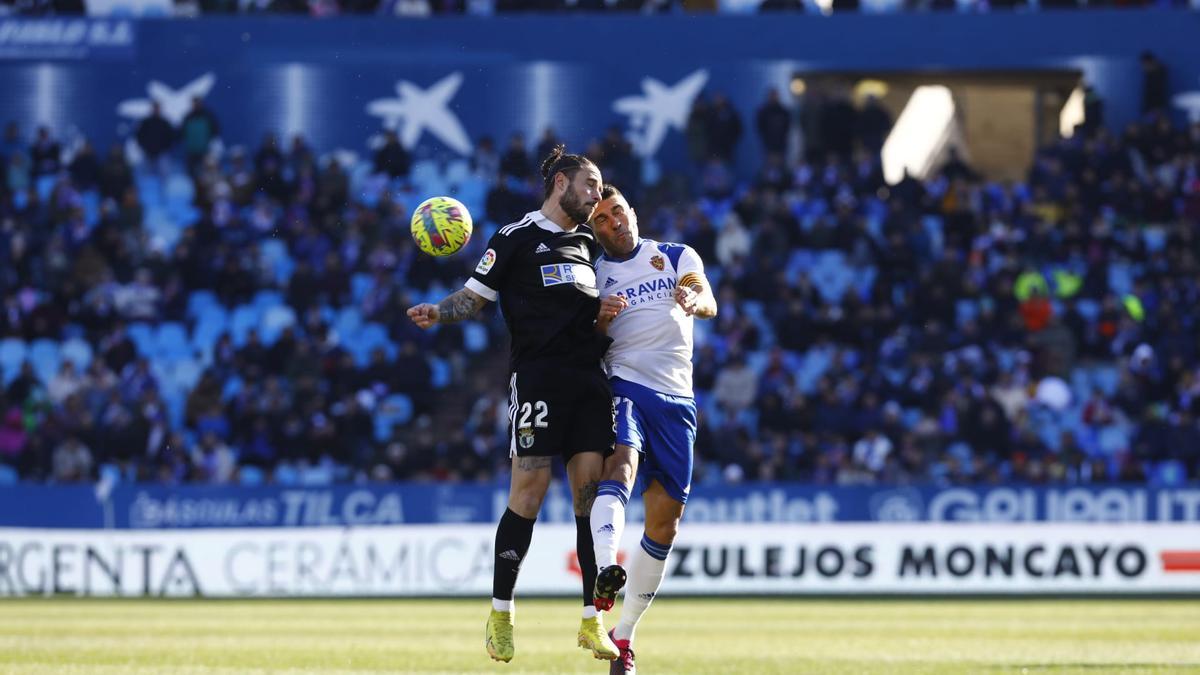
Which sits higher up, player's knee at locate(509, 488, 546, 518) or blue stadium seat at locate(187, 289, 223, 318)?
player's knee at locate(509, 488, 546, 518)

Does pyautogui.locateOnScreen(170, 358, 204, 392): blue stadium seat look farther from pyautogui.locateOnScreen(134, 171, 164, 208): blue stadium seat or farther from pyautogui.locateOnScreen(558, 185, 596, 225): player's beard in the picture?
pyautogui.locateOnScreen(558, 185, 596, 225): player's beard

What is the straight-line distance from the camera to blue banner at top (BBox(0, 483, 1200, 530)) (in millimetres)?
23734

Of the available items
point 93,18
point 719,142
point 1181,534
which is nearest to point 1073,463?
point 1181,534

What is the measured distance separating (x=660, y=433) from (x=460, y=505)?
45.9 ft

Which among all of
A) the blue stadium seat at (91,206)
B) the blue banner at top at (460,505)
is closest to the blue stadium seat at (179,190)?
the blue stadium seat at (91,206)

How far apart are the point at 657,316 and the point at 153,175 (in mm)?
22730

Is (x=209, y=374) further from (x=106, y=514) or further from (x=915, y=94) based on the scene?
(x=915, y=94)

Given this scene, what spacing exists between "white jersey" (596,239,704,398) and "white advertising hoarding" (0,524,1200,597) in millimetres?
12085

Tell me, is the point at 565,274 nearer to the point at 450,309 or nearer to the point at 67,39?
the point at 450,309

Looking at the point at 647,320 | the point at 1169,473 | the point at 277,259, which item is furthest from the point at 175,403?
the point at 647,320

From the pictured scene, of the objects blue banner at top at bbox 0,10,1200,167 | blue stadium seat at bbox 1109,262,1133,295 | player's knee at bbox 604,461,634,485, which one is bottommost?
player's knee at bbox 604,461,634,485

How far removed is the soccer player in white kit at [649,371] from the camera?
398 inches

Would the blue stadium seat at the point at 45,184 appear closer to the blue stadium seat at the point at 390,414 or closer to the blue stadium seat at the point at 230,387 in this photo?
the blue stadium seat at the point at 230,387

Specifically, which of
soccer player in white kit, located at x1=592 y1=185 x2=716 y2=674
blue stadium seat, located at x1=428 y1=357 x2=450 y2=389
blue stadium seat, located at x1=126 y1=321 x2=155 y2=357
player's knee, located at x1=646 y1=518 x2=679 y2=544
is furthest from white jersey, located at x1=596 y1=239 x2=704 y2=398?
blue stadium seat, located at x1=126 y1=321 x2=155 y2=357
